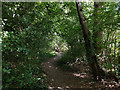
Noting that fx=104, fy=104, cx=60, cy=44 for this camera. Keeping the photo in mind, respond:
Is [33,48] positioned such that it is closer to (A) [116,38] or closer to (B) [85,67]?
(A) [116,38]

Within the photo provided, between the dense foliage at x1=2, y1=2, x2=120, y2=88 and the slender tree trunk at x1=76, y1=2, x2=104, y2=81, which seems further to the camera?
the slender tree trunk at x1=76, y1=2, x2=104, y2=81

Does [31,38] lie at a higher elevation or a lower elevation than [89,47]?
higher

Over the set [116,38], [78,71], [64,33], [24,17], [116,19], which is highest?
[64,33]

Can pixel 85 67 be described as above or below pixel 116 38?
below

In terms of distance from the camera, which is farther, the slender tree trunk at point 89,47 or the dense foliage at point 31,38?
the slender tree trunk at point 89,47

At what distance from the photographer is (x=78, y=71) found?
617 centimetres

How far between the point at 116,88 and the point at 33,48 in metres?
2.90

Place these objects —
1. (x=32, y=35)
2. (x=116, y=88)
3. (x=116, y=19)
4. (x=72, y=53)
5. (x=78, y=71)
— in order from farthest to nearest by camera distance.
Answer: (x=72, y=53)
(x=78, y=71)
(x=116, y=88)
(x=32, y=35)
(x=116, y=19)

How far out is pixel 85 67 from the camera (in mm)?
6418

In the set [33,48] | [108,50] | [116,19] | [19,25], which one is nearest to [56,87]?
[33,48]

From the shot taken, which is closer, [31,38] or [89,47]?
[31,38]

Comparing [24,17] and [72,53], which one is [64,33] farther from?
[24,17]

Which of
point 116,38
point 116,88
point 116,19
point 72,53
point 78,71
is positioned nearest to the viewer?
point 116,19

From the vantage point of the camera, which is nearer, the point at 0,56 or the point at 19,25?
the point at 0,56
